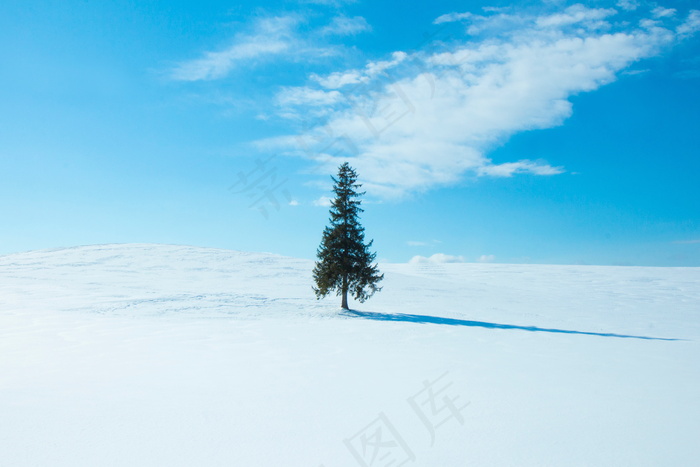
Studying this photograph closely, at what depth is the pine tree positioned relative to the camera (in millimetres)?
24344

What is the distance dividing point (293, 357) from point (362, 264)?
44.3ft

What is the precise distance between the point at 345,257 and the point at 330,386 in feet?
53.0

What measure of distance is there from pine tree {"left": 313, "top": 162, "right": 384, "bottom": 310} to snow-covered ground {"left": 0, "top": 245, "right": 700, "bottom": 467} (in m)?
1.52

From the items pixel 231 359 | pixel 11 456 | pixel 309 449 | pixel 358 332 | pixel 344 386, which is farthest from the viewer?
pixel 358 332

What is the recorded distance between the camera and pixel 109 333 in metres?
15.2

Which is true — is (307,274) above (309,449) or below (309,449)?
above

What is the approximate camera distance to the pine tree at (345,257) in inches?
958

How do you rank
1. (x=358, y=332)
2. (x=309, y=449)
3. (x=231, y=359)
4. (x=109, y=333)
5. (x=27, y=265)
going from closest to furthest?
(x=309, y=449) → (x=231, y=359) → (x=109, y=333) → (x=358, y=332) → (x=27, y=265)

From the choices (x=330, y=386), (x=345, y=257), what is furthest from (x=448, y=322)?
(x=330, y=386)

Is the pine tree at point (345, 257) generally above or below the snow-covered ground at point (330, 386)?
above

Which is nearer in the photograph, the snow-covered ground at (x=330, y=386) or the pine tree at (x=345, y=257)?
the snow-covered ground at (x=330, y=386)

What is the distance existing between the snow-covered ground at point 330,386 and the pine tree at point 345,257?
1.52m

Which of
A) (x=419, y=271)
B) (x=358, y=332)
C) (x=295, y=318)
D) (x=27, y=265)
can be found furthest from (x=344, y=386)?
(x=419, y=271)

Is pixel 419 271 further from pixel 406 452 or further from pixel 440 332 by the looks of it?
pixel 406 452
